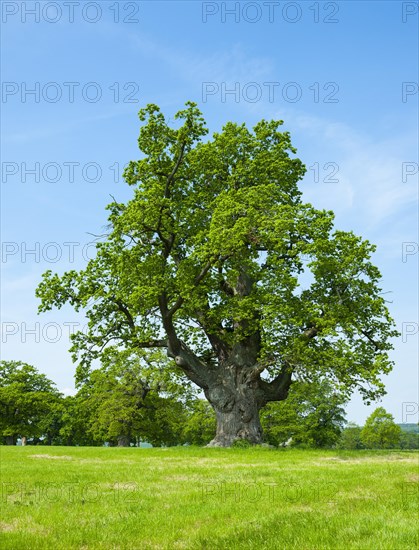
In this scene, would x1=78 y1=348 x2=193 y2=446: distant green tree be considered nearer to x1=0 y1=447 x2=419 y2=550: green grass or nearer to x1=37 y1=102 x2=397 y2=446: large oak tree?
x1=37 y1=102 x2=397 y2=446: large oak tree

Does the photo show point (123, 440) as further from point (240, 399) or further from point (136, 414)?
point (240, 399)

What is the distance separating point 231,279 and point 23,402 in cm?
6430

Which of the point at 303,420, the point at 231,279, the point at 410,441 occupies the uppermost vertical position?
the point at 231,279

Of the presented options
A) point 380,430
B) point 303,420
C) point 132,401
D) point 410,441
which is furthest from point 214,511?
point 410,441

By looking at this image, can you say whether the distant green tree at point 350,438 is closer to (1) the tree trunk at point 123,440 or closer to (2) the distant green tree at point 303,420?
(2) the distant green tree at point 303,420

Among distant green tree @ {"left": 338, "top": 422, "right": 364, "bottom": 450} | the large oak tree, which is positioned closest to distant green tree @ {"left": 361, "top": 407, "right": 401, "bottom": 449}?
distant green tree @ {"left": 338, "top": 422, "right": 364, "bottom": 450}

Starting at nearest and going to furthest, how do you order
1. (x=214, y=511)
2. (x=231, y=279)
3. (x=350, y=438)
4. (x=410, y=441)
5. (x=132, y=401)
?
(x=214, y=511)
(x=231, y=279)
(x=132, y=401)
(x=350, y=438)
(x=410, y=441)

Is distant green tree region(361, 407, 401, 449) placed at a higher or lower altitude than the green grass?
lower

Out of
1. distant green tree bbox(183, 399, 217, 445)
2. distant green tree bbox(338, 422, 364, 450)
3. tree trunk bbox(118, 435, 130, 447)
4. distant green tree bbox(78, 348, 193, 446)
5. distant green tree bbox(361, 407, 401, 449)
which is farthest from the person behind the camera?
distant green tree bbox(338, 422, 364, 450)

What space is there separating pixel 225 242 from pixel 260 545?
2181cm

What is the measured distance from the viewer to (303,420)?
82.0 m

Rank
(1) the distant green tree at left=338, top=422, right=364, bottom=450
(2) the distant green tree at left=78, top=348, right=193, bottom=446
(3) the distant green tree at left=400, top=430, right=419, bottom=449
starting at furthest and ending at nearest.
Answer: (3) the distant green tree at left=400, top=430, right=419, bottom=449
(1) the distant green tree at left=338, top=422, right=364, bottom=450
(2) the distant green tree at left=78, top=348, right=193, bottom=446

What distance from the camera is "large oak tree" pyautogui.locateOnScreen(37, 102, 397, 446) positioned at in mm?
29406

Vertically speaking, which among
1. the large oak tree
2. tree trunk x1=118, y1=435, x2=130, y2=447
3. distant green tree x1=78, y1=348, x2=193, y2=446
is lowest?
tree trunk x1=118, y1=435, x2=130, y2=447
